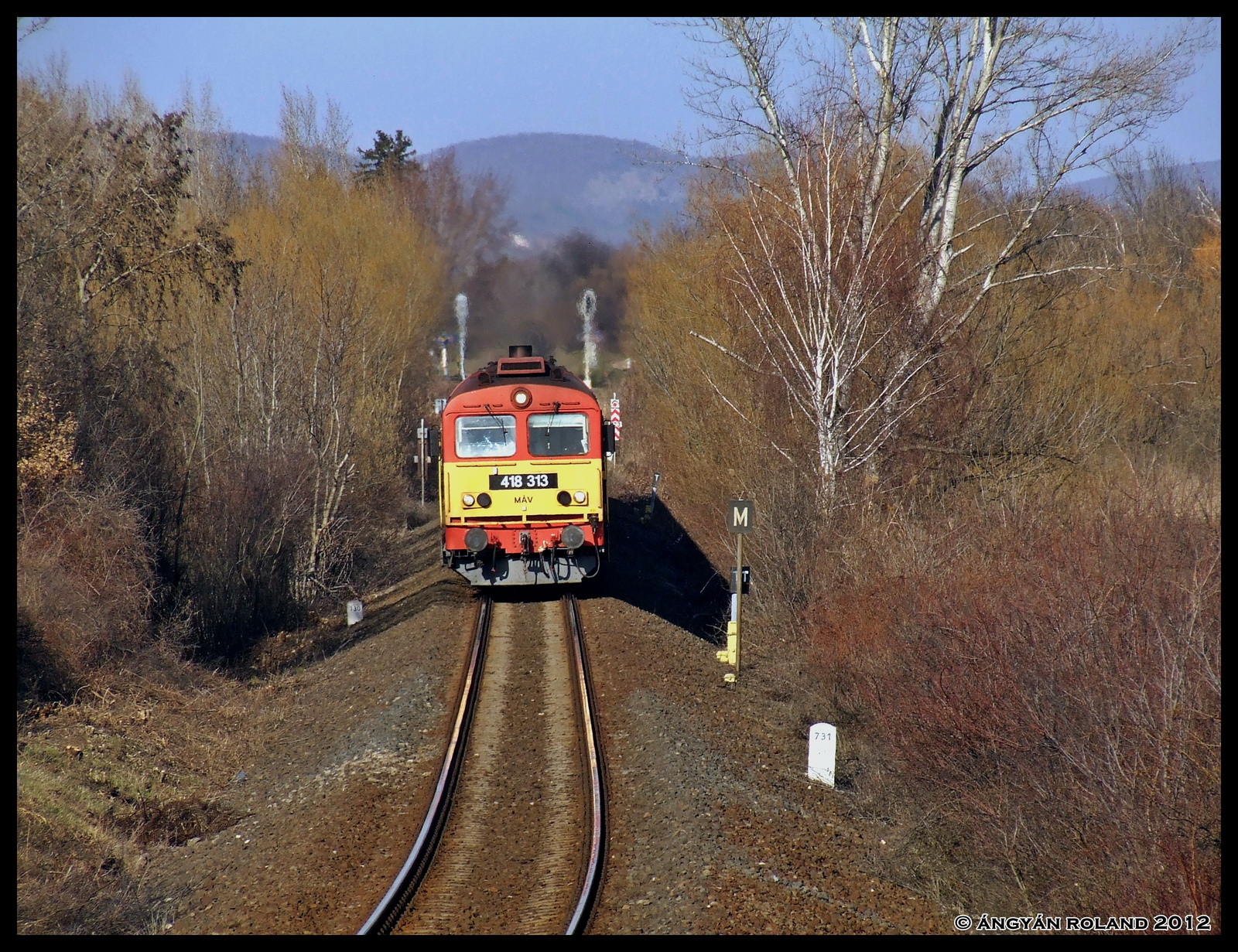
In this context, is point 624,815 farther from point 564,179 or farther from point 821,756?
point 564,179

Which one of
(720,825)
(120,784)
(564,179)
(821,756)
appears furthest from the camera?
(564,179)

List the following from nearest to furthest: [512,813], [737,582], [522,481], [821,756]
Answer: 1. [512,813]
2. [821,756]
3. [737,582]
4. [522,481]

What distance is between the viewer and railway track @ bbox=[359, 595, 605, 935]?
21.0 ft

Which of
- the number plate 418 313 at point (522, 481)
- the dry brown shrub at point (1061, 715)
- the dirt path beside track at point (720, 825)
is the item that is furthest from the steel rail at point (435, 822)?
the dry brown shrub at point (1061, 715)

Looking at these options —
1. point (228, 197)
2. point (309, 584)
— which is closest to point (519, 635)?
point (309, 584)

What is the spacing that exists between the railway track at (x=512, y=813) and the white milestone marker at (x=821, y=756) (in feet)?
6.59

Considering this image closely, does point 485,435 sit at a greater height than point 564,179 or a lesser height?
lesser

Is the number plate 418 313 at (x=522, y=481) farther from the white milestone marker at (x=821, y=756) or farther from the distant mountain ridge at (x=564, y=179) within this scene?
the distant mountain ridge at (x=564, y=179)

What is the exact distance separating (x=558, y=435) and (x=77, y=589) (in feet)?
20.9

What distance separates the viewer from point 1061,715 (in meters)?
7.61

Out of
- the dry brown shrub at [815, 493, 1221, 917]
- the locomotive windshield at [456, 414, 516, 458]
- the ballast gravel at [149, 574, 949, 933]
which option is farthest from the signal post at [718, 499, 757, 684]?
the locomotive windshield at [456, 414, 516, 458]

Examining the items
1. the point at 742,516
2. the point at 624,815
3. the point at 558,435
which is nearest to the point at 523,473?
the point at 558,435

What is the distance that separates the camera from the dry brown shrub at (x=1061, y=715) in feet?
21.4

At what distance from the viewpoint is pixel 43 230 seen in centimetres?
1312
